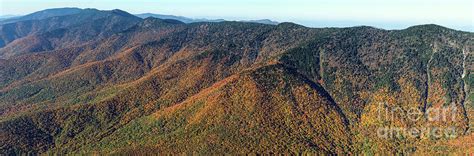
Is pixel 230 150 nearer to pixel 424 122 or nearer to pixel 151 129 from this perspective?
pixel 151 129

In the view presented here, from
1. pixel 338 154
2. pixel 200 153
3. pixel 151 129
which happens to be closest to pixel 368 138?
pixel 338 154

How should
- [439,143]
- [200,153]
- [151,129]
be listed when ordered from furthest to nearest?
[151,129] → [439,143] → [200,153]

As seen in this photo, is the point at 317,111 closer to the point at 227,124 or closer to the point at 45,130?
the point at 227,124

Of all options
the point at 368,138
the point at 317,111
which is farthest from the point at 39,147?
the point at 368,138

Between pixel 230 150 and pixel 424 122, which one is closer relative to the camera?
pixel 230 150

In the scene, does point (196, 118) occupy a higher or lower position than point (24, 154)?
higher

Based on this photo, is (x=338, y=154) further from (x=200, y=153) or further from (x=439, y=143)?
(x=200, y=153)

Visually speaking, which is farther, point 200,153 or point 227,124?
point 227,124

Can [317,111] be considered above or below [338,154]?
above

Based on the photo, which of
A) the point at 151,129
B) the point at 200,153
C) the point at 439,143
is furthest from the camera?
the point at 151,129
